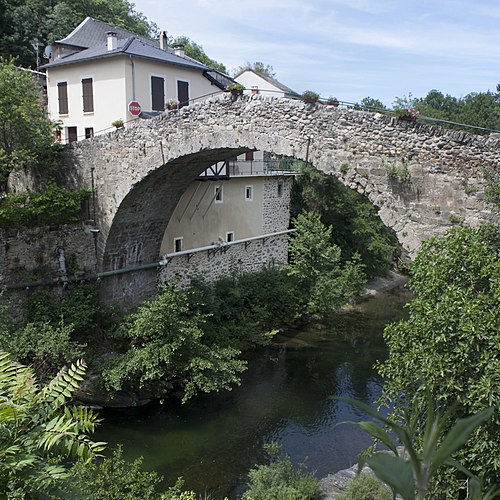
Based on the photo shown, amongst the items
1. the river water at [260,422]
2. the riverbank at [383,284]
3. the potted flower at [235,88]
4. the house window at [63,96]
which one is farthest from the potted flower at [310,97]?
the riverbank at [383,284]

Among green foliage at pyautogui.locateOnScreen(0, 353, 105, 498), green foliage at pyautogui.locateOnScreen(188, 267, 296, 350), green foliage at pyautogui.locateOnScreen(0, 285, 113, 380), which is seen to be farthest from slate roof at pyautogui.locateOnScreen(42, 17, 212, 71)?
green foliage at pyautogui.locateOnScreen(0, 353, 105, 498)

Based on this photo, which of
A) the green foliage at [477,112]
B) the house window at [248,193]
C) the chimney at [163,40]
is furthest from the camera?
the green foliage at [477,112]

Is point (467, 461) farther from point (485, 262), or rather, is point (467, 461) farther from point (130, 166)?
point (130, 166)

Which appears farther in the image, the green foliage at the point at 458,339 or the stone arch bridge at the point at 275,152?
the stone arch bridge at the point at 275,152

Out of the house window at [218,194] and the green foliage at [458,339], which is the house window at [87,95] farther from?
the green foliage at [458,339]

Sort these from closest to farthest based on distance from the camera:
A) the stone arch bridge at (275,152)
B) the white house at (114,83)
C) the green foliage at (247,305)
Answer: the stone arch bridge at (275,152) < the green foliage at (247,305) < the white house at (114,83)

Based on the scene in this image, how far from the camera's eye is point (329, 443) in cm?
960

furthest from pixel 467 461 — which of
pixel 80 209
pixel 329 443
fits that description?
pixel 80 209

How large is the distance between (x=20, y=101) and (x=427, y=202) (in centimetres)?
907

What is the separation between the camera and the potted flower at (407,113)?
297 inches

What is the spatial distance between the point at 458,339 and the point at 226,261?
11435 millimetres

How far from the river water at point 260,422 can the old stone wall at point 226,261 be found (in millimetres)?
3030

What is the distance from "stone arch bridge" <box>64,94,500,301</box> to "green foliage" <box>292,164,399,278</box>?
300 inches

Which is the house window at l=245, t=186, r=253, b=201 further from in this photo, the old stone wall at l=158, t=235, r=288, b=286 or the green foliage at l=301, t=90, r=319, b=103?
the green foliage at l=301, t=90, r=319, b=103
